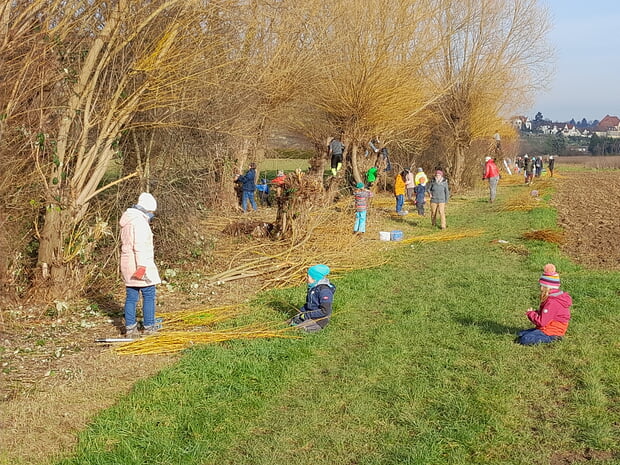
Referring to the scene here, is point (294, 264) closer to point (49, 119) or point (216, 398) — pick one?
point (49, 119)

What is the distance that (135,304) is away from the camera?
7586mm

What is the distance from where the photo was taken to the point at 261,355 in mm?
6766

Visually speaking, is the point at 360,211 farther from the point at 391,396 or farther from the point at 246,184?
the point at 391,396

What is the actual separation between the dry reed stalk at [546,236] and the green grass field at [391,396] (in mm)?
5461

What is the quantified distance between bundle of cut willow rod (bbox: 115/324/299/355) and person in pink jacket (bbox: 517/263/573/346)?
274 centimetres

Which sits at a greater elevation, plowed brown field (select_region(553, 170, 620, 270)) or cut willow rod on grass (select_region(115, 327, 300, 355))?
plowed brown field (select_region(553, 170, 620, 270))

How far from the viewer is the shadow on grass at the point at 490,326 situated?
756cm

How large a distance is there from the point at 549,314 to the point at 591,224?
11864 millimetres

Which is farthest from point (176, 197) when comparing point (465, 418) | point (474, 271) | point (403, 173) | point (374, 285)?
point (403, 173)

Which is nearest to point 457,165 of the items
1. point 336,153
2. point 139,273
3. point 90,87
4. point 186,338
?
point 336,153

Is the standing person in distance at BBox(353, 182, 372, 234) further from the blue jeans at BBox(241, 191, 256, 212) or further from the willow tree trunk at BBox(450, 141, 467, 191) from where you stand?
the willow tree trunk at BBox(450, 141, 467, 191)

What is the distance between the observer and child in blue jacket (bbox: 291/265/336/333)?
783 cm

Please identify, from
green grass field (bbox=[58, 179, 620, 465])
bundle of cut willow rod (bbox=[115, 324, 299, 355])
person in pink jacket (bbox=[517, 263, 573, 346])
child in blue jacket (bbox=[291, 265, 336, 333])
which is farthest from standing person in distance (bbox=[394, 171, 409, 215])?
person in pink jacket (bbox=[517, 263, 573, 346])

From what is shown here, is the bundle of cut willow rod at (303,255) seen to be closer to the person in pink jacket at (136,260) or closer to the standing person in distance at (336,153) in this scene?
the person in pink jacket at (136,260)
